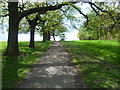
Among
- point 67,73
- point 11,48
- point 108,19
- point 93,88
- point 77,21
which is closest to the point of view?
point 93,88

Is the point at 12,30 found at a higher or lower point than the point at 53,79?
higher

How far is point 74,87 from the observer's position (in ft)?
18.4

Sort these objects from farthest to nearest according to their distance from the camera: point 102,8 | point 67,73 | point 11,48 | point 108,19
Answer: point 108,19 → point 102,8 → point 11,48 → point 67,73

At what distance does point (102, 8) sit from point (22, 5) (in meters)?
9.78

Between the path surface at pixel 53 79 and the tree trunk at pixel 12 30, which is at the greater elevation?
the tree trunk at pixel 12 30

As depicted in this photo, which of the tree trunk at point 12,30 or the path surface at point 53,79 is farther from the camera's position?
the tree trunk at point 12,30

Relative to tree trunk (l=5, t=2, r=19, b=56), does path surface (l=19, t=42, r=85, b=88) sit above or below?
below

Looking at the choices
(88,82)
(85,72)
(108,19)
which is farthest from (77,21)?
(88,82)

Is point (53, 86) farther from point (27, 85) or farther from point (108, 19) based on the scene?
point (108, 19)

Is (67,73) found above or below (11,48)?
below

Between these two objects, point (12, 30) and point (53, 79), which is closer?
point (53, 79)

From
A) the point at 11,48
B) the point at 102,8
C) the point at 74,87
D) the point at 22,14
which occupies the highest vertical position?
the point at 102,8

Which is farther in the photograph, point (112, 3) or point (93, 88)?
point (112, 3)

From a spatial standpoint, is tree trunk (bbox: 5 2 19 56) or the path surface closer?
the path surface
